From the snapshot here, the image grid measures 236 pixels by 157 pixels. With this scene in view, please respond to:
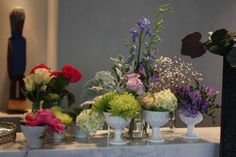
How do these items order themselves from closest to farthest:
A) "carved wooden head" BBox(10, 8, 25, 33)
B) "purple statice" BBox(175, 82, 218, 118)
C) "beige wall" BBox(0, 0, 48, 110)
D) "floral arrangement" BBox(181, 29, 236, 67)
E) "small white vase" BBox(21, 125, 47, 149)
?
"small white vase" BBox(21, 125, 47, 149) → "floral arrangement" BBox(181, 29, 236, 67) → "purple statice" BBox(175, 82, 218, 118) → "carved wooden head" BBox(10, 8, 25, 33) → "beige wall" BBox(0, 0, 48, 110)

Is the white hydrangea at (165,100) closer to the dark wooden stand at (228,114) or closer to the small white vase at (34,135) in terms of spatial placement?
the dark wooden stand at (228,114)

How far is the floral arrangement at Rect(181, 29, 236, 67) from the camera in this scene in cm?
148

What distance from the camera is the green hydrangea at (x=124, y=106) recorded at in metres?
1.46

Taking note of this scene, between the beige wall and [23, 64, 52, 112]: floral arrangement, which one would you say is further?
the beige wall

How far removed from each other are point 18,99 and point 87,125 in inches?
75.4

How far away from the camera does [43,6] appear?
351 cm

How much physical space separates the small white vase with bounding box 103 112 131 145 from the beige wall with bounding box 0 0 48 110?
2103 mm

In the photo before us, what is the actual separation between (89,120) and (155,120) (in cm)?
27

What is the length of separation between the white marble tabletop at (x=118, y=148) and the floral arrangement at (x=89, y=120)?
0.07 meters

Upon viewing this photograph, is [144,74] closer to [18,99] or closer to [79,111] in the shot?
[79,111]

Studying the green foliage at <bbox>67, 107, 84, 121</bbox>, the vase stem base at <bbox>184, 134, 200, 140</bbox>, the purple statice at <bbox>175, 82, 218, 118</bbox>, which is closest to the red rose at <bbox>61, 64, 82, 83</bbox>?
the green foliage at <bbox>67, 107, 84, 121</bbox>

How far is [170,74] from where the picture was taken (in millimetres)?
1628

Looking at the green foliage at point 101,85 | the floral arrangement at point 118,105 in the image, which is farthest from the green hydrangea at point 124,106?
the green foliage at point 101,85

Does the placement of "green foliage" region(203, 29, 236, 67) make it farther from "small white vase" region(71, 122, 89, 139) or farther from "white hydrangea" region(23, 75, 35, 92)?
"white hydrangea" region(23, 75, 35, 92)
